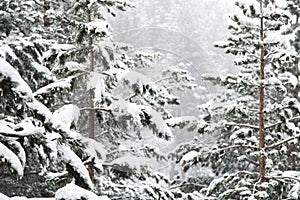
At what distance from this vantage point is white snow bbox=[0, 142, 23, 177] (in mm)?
2441

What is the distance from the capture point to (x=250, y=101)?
37.1ft

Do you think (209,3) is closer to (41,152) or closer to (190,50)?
(190,50)

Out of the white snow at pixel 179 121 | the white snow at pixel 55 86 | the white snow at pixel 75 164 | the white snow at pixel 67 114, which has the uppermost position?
the white snow at pixel 55 86

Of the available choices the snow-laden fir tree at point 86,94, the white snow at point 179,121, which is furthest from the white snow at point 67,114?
the white snow at point 179,121

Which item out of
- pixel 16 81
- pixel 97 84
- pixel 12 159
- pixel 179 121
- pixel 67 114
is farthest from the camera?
pixel 179 121

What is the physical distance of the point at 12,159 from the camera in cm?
246

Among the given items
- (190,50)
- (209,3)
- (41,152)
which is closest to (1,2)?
(41,152)

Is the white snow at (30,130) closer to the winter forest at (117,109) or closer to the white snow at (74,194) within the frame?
the winter forest at (117,109)

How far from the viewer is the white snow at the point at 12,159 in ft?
8.01

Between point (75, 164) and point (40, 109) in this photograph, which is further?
point (75, 164)

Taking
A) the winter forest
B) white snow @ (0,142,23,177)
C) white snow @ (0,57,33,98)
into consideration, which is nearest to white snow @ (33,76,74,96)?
→ the winter forest

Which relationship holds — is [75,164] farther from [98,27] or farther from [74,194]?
[98,27]

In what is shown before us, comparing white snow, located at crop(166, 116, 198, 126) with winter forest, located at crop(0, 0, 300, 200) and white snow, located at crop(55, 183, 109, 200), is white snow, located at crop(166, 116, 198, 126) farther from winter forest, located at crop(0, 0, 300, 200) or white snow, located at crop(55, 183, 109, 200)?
white snow, located at crop(55, 183, 109, 200)

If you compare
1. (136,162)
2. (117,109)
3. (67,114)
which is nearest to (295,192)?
(136,162)
